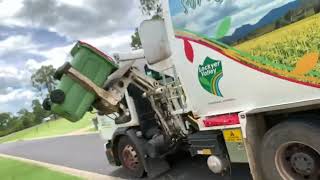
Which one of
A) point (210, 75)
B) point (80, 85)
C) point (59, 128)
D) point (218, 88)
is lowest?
point (218, 88)

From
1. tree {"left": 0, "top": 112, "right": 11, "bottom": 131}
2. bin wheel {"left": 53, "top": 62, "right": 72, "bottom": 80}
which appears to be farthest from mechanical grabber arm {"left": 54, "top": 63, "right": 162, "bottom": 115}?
tree {"left": 0, "top": 112, "right": 11, "bottom": 131}

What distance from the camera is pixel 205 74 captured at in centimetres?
598

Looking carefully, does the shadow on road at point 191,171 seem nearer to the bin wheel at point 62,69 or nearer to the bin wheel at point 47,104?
the bin wheel at point 47,104

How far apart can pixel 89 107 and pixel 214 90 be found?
3075mm

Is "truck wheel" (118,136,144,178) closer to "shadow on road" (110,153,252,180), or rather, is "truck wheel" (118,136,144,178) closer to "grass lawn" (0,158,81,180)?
"shadow on road" (110,153,252,180)

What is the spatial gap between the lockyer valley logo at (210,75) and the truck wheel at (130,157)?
9.69 ft

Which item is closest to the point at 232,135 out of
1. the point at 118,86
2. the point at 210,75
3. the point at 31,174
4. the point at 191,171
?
the point at 210,75

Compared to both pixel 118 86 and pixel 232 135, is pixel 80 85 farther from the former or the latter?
pixel 232 135

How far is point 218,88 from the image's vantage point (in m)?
5.82

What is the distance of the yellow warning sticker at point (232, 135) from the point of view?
5751 millimetres

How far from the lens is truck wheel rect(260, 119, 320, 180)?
191 inches

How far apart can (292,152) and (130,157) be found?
423 cm

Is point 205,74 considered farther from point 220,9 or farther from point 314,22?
point 314,22

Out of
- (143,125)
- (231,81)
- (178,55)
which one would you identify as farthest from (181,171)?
(231,81)
